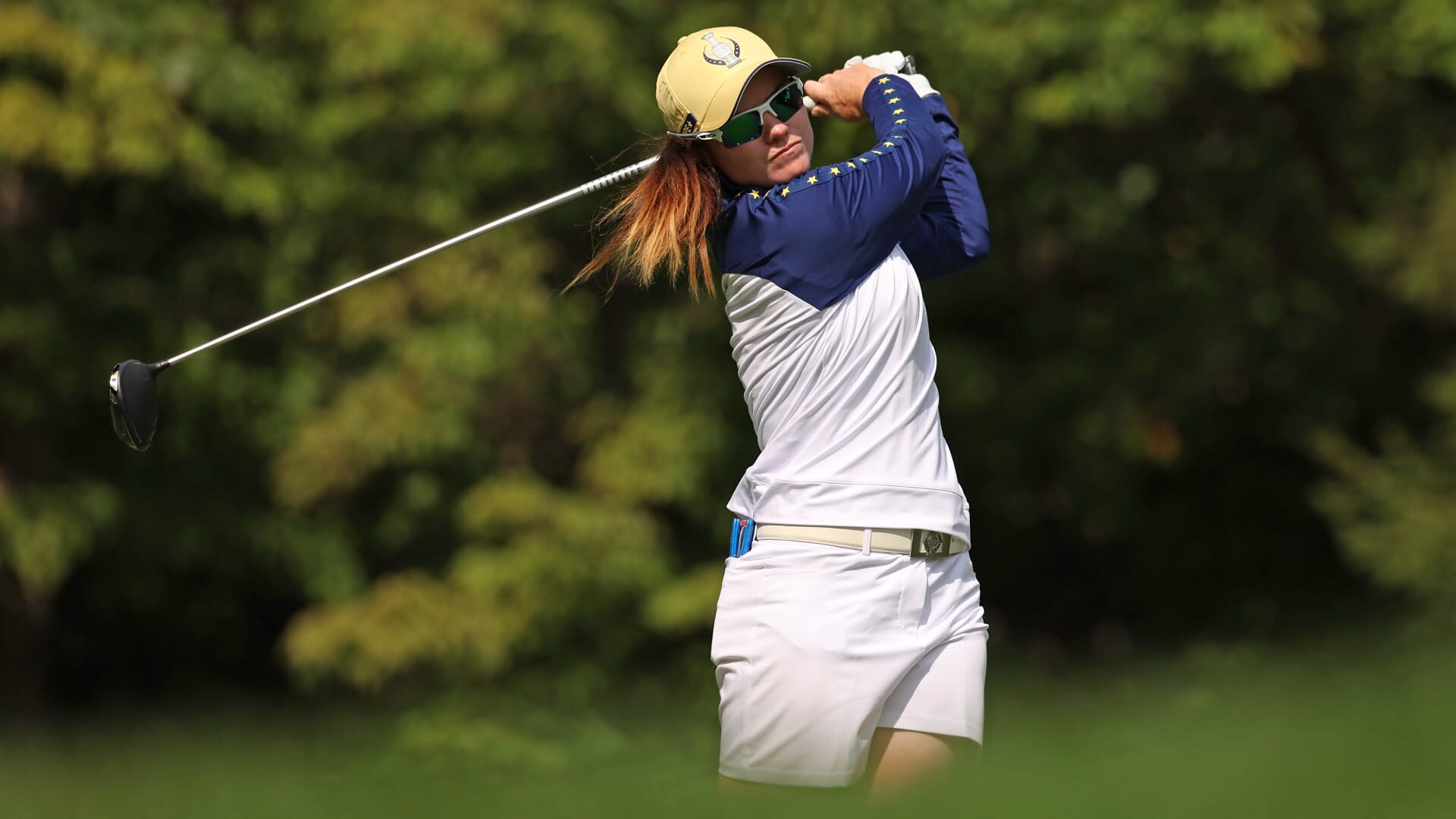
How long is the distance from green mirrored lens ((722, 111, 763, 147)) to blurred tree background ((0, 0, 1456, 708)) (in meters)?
5.56

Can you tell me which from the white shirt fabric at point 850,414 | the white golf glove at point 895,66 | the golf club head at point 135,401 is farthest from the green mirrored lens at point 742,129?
the golf club head at point 135,401

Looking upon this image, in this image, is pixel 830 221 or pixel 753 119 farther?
pixel 753 119

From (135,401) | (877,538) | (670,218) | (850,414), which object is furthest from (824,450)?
(135,401)

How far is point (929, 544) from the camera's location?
335cm

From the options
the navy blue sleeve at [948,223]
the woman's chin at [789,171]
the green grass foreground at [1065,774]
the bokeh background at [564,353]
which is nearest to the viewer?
the green grass foreground at [1065,774]

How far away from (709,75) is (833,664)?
3.77 feet

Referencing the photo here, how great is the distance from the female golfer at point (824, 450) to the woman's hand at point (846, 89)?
29 centimetres

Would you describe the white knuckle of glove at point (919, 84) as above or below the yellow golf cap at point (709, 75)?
above

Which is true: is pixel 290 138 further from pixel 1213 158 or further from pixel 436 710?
pixel 1213 158

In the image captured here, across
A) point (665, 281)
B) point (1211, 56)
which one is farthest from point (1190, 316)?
point (665, 281)

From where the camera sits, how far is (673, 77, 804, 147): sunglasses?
345cm

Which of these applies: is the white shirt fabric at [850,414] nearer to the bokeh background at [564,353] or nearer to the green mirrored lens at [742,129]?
the green mirrored lens at [742,129]

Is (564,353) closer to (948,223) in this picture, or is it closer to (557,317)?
(557,317)

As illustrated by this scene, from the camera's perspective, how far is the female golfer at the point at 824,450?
3.28 m
